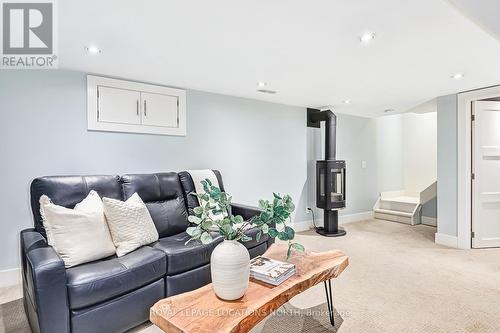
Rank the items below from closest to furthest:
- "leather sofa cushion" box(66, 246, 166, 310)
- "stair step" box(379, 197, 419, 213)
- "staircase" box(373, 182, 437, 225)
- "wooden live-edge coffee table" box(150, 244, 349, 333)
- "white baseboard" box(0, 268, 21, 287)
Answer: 1. "wooden live-edge coffee table" box(150, 244, 349, 333)
2. "leather sofa cushion" box(66, 246, 166, 310)
3. "white baseboard" box(0, 268, 21, 287)
4. "staircase" box(373, 182, 437, 225)
5. "stair step" box(379, 197, 419, 213)

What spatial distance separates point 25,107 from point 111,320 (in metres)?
2.13

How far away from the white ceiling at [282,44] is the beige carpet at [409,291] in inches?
84.1

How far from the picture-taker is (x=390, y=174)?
616cm

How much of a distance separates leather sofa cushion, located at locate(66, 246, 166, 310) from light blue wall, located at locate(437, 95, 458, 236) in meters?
3.94

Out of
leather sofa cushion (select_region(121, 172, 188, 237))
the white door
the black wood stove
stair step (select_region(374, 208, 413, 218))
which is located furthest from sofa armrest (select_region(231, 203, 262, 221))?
stair step (select_region(374, 208, 413, 218))

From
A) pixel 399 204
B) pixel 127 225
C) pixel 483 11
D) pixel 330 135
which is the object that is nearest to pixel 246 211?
pixel 127 225

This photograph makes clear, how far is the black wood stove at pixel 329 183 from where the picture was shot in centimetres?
447

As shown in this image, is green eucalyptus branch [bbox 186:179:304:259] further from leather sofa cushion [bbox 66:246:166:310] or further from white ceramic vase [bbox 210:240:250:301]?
leather sofa cushion [bbox 66:246:166:310]

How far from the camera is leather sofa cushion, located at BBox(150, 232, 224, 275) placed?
7.09 feet

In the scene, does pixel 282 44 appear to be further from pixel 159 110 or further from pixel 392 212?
pixel 392 212

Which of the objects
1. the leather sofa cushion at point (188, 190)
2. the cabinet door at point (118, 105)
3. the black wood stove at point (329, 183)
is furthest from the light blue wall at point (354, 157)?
the cabinet door at point (118, 105)

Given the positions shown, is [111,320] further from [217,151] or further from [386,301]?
[217,151]

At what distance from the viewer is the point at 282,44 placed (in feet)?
7.33

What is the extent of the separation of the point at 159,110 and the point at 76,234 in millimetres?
1795
